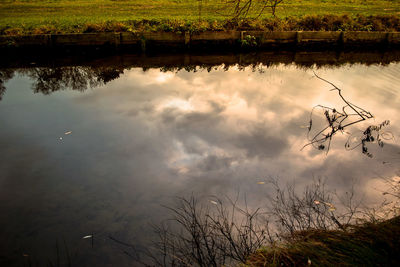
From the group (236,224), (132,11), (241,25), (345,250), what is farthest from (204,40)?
(345,250)

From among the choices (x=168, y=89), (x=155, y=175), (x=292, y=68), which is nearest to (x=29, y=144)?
(x=155, y=175)

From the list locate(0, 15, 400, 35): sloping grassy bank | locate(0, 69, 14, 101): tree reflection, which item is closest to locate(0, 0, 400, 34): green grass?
locate(0, 15, 400, 35): sloping grassy bank

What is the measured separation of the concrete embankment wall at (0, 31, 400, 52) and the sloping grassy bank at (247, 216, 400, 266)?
11744 millimetres

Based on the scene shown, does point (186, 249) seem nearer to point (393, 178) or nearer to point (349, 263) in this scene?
point (349, 263)

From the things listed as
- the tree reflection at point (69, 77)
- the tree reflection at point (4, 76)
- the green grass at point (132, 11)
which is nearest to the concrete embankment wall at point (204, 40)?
the green grass at point (132, 11)

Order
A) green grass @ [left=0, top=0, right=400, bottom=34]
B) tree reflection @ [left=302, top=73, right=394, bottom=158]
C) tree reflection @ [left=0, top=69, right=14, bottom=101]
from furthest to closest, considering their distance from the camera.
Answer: green grass @ [left=0, top=0, right=400, bottom=34] < tree reflection @ [left=0, top=69, right=14, bottom=101] < tree reflection @ [left=302, top=73, right=394, bottom=158]

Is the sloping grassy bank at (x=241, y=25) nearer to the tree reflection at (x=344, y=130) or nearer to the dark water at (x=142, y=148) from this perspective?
the dark water at (x=142, y=148)

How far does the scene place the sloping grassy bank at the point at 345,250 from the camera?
120 inches

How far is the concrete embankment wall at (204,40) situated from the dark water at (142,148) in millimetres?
2135

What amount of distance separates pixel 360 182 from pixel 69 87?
9320 millimetres

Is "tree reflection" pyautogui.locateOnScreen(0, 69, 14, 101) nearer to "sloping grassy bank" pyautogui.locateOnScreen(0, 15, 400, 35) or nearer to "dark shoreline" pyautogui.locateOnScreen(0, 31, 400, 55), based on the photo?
"dark shoreline" pyautogui.locateOnScreen(0, 31, 400, 55)

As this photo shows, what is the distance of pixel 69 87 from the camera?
34.2 feet

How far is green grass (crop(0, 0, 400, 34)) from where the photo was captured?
15.5 meters

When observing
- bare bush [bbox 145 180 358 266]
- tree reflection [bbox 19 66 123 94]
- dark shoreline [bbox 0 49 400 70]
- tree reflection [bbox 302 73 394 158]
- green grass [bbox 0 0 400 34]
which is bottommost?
bare bush [bbox 145 180 358 266]
